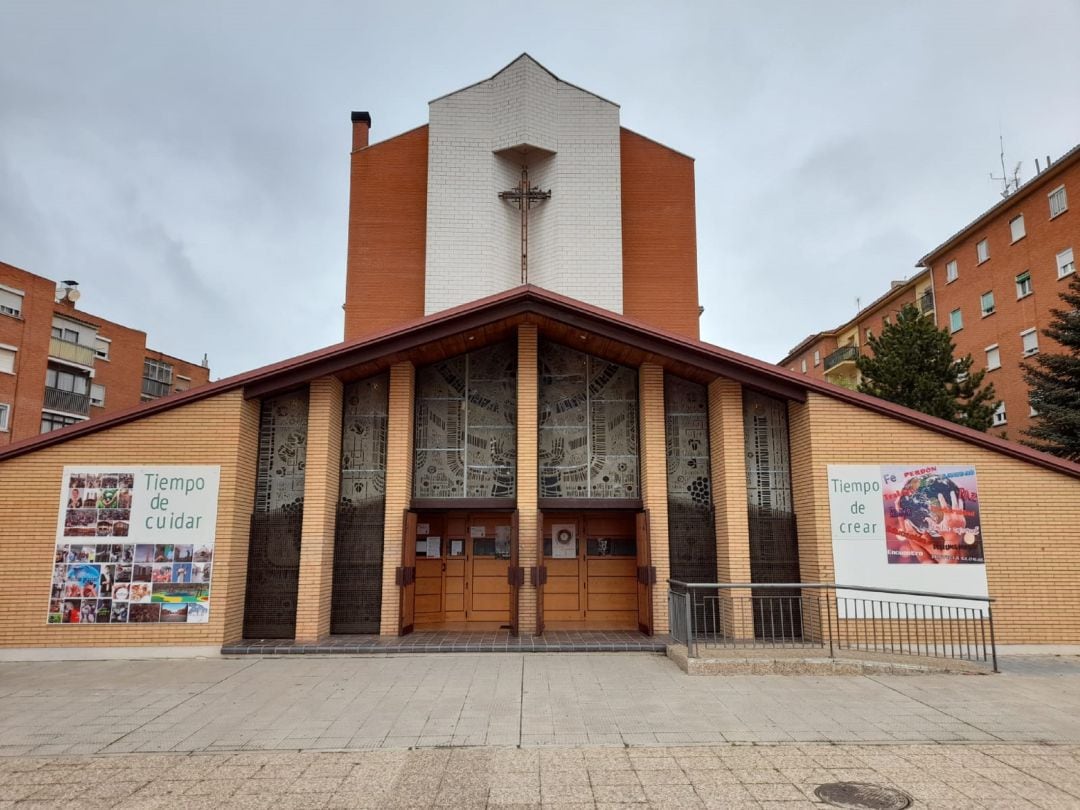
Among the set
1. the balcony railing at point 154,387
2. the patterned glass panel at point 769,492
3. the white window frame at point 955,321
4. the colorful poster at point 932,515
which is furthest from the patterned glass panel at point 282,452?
the balcony railing at point 154,387

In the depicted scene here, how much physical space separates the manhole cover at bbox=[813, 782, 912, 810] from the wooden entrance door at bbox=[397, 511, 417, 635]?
7595 millimetres

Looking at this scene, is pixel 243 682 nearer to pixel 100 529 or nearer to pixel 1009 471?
pixel 100 529

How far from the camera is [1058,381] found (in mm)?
17500

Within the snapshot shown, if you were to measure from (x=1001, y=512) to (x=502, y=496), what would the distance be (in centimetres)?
805

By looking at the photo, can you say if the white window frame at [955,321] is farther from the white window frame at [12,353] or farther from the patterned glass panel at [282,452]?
the white window frame at [12,353]

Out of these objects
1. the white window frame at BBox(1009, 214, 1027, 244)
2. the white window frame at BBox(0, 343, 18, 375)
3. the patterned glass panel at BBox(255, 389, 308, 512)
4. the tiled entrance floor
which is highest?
the white window frame at BBox(1009, 214, 1027, 244)

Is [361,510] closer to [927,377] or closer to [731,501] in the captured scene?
[731,501]

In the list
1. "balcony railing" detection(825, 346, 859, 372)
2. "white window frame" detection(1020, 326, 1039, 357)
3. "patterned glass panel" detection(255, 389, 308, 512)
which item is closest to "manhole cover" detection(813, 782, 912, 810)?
"patterned glass panel" detection(255, 389, 308, 512)

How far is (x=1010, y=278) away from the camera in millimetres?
26359

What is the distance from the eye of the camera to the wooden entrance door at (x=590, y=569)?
12.7 m

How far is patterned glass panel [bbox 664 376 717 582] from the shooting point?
1183cm

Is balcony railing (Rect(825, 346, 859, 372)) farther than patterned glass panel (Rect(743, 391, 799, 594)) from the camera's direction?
Yes

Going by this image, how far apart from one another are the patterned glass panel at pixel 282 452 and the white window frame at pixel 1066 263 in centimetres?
2518

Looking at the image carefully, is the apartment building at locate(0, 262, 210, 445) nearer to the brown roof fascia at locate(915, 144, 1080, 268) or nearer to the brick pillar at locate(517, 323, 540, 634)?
the brick pillar at locate(517, 323, 540, 634)
